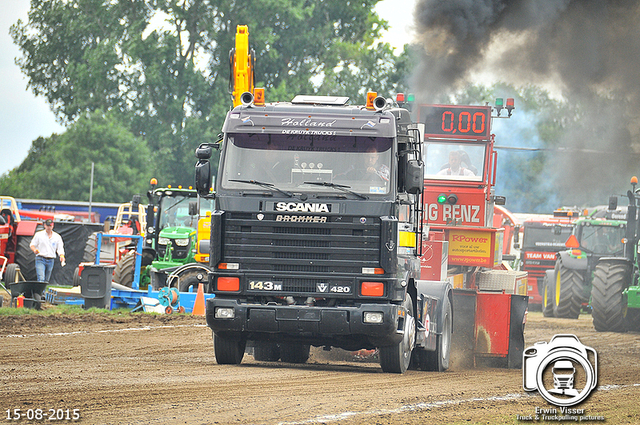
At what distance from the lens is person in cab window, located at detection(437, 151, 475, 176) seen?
54.2 feet

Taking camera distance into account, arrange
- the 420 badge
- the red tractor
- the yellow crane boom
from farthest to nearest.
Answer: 1. the red tractor
2. the yellow crane boom
3. the 420 badge

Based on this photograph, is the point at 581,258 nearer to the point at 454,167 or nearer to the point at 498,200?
the point at 498,200

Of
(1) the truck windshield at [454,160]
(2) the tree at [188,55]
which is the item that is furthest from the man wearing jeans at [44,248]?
(2) the tree at [188,55]

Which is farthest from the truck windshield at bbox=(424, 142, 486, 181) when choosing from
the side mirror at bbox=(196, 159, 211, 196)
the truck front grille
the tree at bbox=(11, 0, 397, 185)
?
the tree at bbox=(11, 0, 397, 185)

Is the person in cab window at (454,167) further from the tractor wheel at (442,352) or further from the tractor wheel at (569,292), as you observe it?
the tractor wheel at (569,292)

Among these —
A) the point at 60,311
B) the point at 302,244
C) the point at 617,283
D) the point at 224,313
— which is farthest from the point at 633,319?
the point at 224,313

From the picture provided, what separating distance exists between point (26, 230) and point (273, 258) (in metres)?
13.8

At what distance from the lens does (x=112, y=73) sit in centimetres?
4888

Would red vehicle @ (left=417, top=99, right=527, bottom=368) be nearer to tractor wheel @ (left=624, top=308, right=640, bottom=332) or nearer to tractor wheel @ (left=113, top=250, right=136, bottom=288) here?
tractor wheel @ (left=624, top=308, right=640, bottom=332)

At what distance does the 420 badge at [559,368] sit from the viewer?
905cm

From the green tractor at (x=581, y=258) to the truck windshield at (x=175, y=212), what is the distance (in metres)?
9.21

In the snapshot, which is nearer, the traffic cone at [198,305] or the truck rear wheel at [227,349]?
the truck rear wheel at [227,349]

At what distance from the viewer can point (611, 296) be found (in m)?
19.7

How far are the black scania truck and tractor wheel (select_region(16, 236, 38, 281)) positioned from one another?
512 inches
